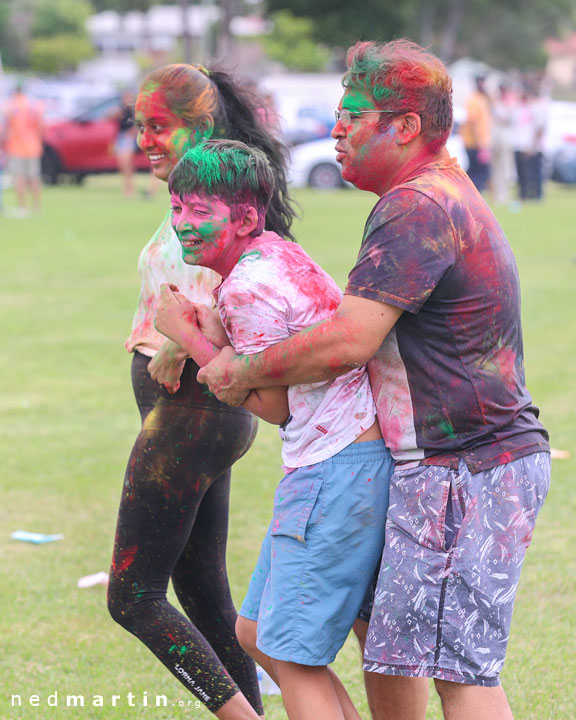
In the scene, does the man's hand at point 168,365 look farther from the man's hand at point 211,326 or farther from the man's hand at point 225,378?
the man's hand at point 225,378

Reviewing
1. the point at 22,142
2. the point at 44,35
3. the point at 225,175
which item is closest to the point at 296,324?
the point at 225,175

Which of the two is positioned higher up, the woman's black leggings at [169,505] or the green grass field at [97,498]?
the woman's black leggings at [169,505]

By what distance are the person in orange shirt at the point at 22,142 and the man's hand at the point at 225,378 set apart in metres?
16.3

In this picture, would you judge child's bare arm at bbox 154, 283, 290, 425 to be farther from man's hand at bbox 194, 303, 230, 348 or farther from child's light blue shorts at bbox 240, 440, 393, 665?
child's light blue shorts at bbox 240, 440, 393, 665

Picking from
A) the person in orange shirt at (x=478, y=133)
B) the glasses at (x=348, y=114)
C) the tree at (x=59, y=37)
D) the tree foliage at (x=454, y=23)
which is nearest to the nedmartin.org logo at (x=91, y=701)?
the glasses at (x=348, y=114)

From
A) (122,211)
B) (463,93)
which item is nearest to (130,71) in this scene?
(463,93)

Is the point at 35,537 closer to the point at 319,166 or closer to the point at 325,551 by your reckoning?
the point at 325,551

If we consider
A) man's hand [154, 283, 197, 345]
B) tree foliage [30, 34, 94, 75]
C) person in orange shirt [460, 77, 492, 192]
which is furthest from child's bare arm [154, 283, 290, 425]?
tree foliage [30, 34, 94, 75]

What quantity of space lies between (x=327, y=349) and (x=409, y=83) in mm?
608

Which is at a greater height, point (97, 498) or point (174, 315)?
point (174, 315)

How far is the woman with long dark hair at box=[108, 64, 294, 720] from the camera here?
295 cm

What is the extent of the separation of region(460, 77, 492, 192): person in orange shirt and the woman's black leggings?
60.2 feet

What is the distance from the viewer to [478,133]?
21.1m

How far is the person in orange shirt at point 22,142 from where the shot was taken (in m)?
18.3
